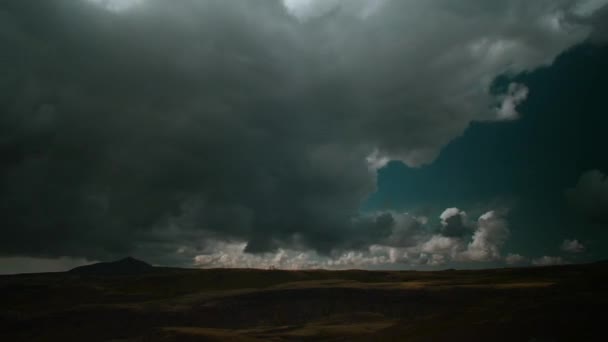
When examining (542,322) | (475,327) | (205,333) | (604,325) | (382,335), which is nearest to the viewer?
(604,325)

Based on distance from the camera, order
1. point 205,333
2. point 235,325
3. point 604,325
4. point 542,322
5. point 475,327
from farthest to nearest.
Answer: point 235,325
point 205,333
point 475,327
point 542,322
point 604,325

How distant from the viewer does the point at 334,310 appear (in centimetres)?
19500

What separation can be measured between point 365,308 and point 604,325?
149797 mm

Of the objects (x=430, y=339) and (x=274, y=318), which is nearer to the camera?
(x=430, y=339)

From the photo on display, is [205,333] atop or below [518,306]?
below

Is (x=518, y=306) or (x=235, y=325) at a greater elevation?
(x=518, y=306)

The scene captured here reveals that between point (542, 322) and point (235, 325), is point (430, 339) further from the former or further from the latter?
point (235, 325)

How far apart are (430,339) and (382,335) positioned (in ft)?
51.9

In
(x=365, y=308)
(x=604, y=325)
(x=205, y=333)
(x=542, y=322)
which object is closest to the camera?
(x=604, y=325)

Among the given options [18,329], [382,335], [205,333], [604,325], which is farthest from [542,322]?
[18,329]

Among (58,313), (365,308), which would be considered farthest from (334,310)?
(58,313)

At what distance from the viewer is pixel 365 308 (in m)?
194

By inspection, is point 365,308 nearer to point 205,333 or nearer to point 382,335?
point 205,333

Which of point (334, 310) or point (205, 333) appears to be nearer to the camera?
point (205, 333)
